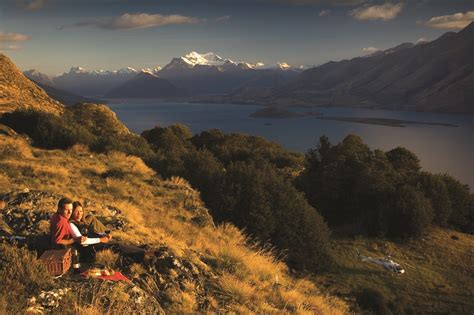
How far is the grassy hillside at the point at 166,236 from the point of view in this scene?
8.86 m

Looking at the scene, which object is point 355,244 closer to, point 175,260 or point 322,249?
point 322,249

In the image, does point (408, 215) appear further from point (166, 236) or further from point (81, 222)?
point (81, 222)

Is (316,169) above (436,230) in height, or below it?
above

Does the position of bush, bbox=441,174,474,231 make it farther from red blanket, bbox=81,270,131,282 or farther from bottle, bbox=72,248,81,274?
bottle, bbox=72,248,81,274

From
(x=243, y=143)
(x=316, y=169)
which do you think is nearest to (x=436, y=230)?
(x=316, y=169)

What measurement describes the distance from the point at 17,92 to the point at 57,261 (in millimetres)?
54821

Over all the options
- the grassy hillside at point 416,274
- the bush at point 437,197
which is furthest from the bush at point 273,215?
the bush at point 437,197

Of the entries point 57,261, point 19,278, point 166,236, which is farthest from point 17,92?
point 19,278

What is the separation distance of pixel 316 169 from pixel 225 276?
151 feet

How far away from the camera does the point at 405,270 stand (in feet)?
98.2

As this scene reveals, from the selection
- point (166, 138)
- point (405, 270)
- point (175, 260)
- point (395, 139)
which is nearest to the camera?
point (175, 260)

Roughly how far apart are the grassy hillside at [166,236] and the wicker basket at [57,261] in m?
1.24

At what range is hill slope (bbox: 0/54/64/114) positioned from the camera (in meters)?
46.2

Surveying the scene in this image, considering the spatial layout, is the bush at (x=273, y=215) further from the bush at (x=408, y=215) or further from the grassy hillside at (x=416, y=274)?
the bush at (x=408, y=215)
